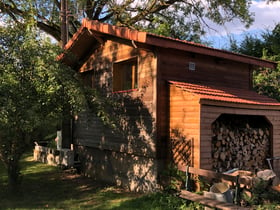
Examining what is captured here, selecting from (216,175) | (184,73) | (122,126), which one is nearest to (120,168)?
(122,126)

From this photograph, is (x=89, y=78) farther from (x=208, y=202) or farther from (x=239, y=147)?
(x=208, y=202)

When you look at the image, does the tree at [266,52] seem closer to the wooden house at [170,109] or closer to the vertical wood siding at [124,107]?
the wooden house at [170,109]

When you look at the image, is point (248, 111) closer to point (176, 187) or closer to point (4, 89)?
point (176, 187)

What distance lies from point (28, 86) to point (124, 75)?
3114mm

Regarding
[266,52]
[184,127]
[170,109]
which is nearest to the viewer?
[184,127]

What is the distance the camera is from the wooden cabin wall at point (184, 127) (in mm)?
6742

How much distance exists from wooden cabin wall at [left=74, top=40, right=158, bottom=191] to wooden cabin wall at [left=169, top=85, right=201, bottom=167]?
0.49 metres

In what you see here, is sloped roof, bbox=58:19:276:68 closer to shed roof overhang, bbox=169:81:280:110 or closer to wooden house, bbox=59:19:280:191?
wooden house, bbox=59:19:280:191

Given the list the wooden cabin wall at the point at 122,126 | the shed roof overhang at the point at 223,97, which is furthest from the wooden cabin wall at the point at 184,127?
the wooden cabin wall at the point at 122,126

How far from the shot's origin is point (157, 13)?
19.1 meters

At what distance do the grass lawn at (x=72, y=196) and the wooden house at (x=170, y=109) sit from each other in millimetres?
652

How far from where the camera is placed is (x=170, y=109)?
7.65m

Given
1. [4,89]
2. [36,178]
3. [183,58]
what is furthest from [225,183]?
[36,178]

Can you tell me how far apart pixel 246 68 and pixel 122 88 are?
4.18 m
